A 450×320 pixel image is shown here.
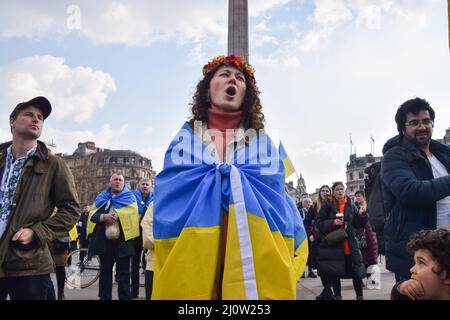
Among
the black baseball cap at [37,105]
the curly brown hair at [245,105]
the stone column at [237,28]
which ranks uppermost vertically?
the stone column at [237,28]

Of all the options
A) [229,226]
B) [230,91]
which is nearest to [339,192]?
[230,91]

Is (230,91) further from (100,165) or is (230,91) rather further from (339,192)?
(100,165)

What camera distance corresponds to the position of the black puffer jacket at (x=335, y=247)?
7.57m

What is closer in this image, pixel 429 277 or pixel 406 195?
pixel 429 277

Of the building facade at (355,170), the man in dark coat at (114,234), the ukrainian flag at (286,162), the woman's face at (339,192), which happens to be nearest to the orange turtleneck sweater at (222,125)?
the ukrainian flag at (286,162)

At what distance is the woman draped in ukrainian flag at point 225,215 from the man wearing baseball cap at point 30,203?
1338 mm

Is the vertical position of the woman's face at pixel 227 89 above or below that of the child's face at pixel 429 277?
above

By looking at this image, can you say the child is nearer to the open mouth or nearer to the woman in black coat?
the open mouth

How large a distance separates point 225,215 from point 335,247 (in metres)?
5.53

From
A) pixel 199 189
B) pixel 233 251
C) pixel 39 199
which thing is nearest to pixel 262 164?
pixel 199 189

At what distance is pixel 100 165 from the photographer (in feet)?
307

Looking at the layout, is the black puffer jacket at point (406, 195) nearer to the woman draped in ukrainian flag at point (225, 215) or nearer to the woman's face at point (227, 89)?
the woman draped in ukrainian flag at point (225, 215)
